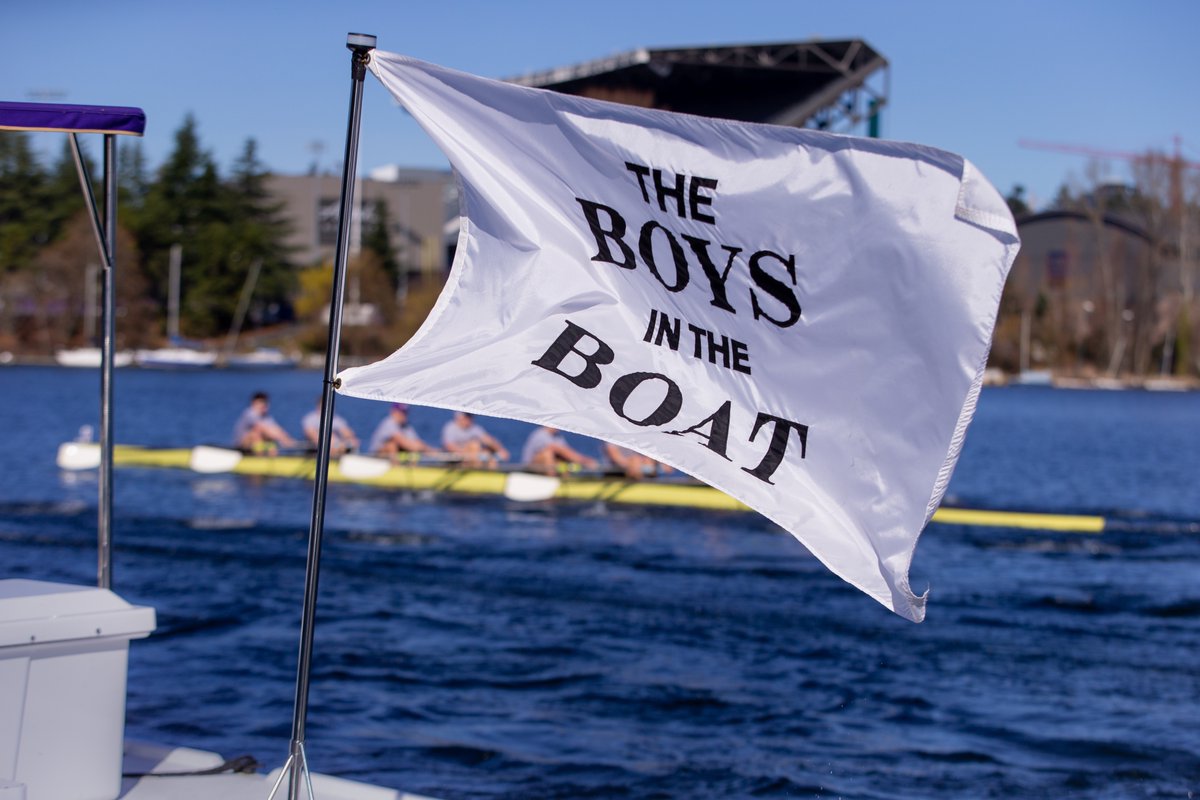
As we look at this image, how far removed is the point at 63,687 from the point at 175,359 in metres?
70.1

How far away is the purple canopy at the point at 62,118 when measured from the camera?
167 inches

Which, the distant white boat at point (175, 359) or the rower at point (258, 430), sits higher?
the rower at point (258, 430)

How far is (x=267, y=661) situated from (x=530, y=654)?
6.69 feet

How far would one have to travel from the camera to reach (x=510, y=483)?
706 inches

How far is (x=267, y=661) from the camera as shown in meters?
10.1

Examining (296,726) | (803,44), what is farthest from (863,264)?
(803,44)

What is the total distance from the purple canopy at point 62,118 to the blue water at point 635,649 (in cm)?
427

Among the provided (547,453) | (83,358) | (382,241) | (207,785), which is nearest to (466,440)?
(547,453)

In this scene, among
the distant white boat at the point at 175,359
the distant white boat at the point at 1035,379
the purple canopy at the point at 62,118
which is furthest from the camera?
the distant white boat at the point at 1035,379

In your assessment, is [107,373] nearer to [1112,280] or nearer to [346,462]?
[346,462]

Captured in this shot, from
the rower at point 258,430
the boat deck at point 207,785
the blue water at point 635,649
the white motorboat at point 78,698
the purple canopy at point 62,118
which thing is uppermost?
the purple canopy at point 62,118

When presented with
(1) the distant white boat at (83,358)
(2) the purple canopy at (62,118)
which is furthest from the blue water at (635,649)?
(1) the distant white boat at (83,358)

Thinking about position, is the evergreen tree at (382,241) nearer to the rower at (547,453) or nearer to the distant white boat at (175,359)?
the distant white boat at (175,359)

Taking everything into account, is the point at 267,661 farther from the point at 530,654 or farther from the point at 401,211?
the point at 401,211
